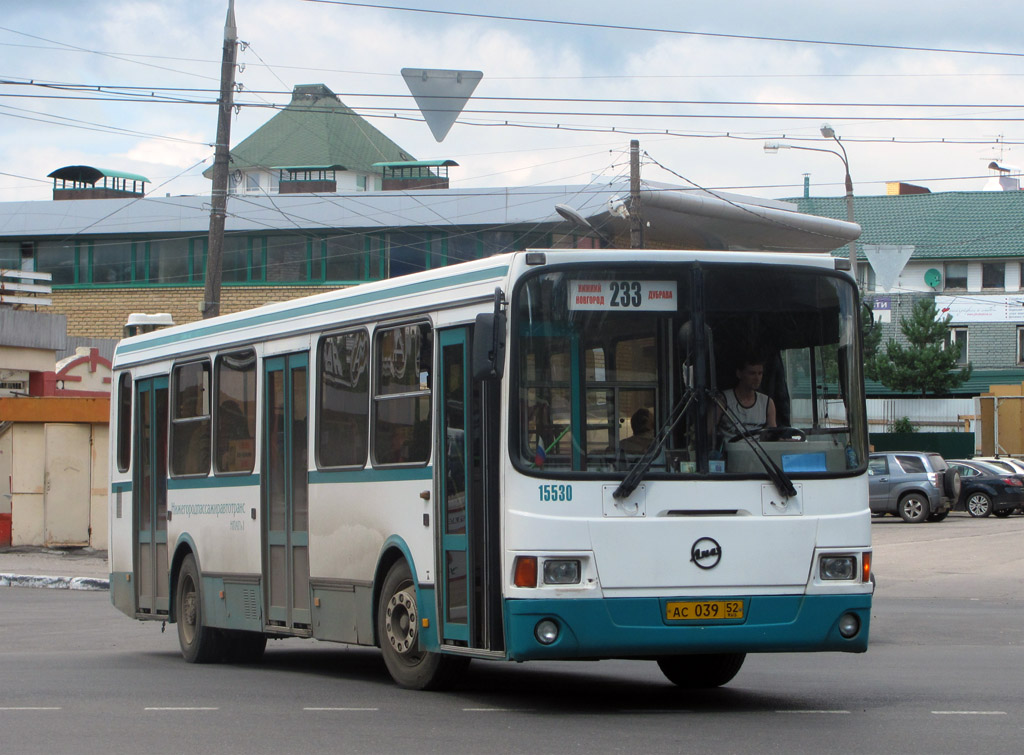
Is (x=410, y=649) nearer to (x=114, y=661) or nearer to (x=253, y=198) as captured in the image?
(x=114, y=661)

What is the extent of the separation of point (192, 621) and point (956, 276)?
57.2m

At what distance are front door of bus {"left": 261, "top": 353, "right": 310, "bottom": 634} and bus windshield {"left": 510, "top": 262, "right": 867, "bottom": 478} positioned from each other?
10.1ft

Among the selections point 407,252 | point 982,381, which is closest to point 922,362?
point 982,381

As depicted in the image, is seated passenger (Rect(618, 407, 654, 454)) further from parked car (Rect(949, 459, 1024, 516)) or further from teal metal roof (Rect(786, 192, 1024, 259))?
teal metal roof (Rect(786, 192, 1024, 259))

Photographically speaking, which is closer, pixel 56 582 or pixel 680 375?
pixel 680 375

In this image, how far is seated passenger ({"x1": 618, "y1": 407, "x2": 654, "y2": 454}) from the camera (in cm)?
882

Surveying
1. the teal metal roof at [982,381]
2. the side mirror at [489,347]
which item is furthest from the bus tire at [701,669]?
the teal metal roof at [982,381]

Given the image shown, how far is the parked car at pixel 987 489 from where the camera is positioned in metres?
38.3

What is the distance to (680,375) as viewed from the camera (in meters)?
8.93

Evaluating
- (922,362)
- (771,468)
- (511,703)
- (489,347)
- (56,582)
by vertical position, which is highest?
(922,362)

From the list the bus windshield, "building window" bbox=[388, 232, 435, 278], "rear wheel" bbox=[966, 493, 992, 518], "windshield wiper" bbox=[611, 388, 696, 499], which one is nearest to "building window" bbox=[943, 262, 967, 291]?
"rear wheel" bbox=[966, 493, 992, 518]

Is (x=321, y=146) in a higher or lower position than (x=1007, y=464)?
higher

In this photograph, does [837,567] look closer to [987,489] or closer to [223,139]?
[223,139]

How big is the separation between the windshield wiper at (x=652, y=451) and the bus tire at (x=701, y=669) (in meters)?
1.96
